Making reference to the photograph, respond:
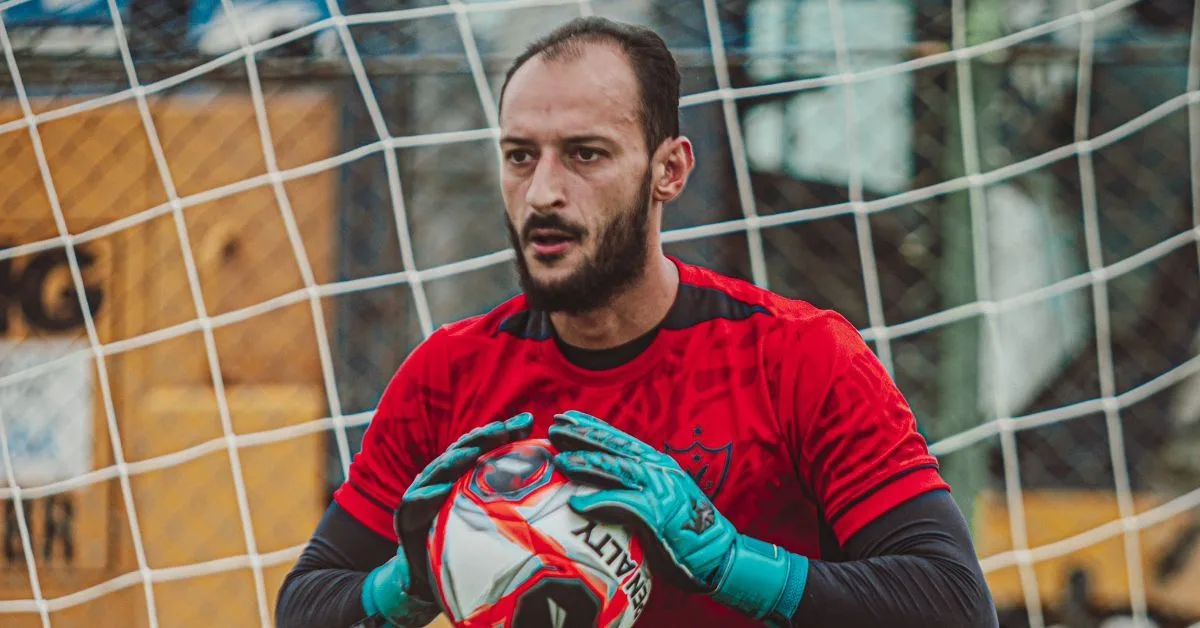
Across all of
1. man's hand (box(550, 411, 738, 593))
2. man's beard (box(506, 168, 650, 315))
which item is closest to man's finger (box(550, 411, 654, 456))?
man's hand (box(550, 411, 738, 593))

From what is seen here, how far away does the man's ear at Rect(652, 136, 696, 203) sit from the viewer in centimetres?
177

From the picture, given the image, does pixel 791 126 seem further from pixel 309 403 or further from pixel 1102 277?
pixel 309 403

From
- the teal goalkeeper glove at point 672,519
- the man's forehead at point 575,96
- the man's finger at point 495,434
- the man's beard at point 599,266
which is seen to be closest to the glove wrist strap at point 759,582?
the teal goalkeeper glove at point 672,519

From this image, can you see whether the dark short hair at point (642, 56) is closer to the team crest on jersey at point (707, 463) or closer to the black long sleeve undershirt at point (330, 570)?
the team crest on jersey at point (707, 463)

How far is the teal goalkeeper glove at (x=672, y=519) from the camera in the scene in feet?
4.65

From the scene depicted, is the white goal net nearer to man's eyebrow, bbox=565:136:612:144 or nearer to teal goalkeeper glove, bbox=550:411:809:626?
man's eyebrow, bbox=565:136:612:144

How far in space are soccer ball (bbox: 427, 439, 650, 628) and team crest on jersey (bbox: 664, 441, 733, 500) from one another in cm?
17

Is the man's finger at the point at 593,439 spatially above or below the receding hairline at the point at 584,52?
below

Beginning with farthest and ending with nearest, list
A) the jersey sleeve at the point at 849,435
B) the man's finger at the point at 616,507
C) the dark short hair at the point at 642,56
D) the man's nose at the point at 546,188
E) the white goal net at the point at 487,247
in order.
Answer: the white goal net at the point at 487,247 → the dark short hair at the point at 642,56 → the man's nose at the point at 546,188 → the jersey sleeve at the point at 849,435 → the man's finger at the point at 616,507

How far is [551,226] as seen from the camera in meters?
1.65

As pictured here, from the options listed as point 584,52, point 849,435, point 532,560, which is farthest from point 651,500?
point 584,52

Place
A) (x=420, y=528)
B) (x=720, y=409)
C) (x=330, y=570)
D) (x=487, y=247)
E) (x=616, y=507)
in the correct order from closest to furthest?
(x=616, y=507), (x=420, y=528), (x=720, y=409), (x=330, y=570), (x=487, y=247)

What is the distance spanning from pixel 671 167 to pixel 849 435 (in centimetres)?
54

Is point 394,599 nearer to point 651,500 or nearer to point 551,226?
point 651,500
